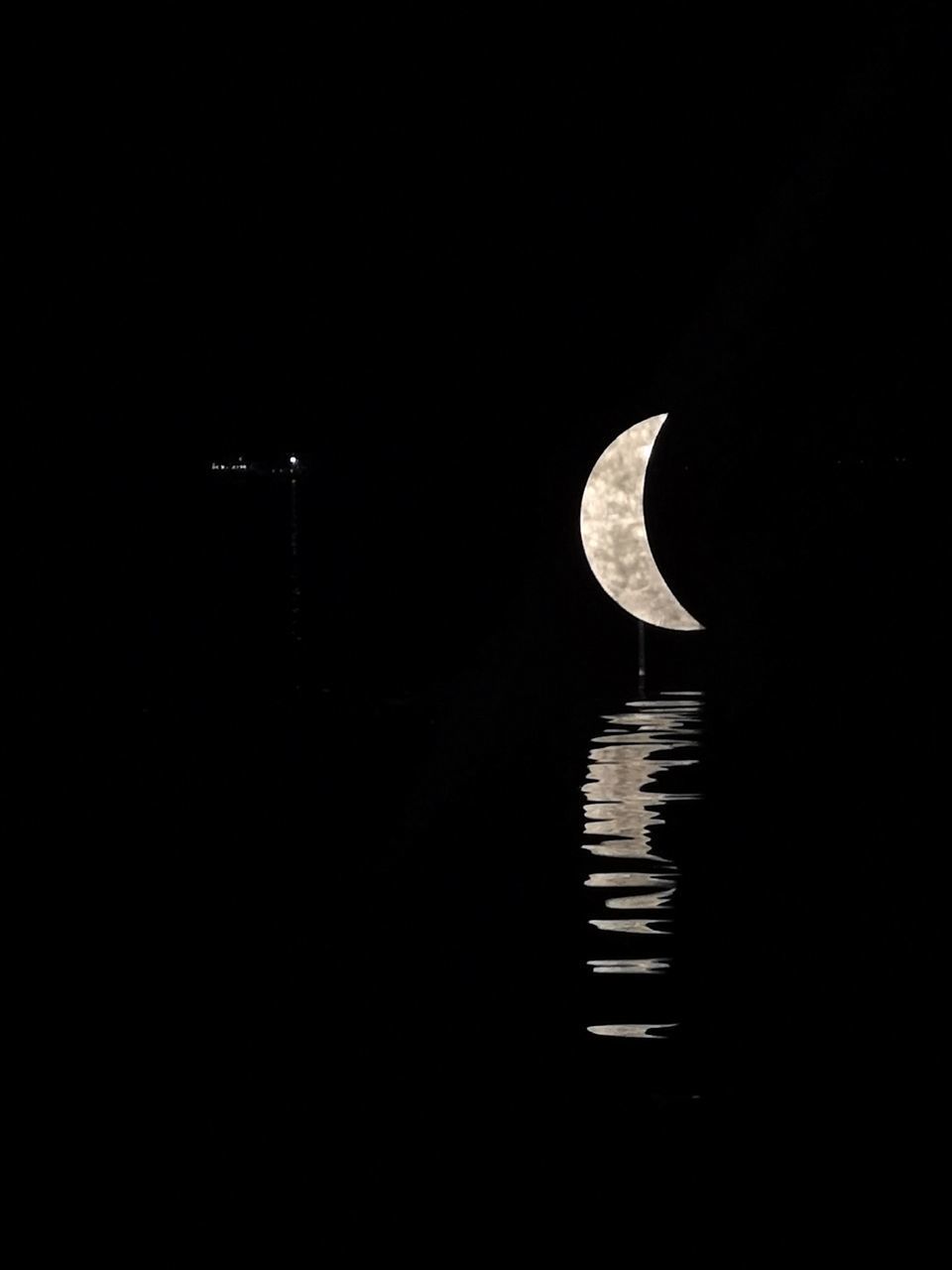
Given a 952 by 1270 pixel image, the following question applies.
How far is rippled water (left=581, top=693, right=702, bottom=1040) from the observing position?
7766mm

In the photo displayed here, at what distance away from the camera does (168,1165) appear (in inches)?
224

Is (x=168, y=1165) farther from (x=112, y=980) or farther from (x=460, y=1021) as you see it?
(x=112, y=980)

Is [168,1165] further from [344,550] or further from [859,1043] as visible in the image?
[344,550]

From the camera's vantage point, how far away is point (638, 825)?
1084cm

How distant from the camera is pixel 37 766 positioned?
47.8ft

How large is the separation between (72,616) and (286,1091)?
983 inches

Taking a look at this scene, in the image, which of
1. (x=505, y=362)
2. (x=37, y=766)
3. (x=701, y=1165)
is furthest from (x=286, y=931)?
(x=505, y=362)

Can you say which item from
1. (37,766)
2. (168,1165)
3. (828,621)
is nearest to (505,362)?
(828,621)

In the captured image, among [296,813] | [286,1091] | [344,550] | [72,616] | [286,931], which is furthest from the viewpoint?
[344,550]

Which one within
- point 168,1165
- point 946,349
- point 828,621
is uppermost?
point 946,349

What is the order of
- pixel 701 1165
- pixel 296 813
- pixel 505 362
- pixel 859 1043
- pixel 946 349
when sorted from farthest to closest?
pixel 505 362 → pixel 946 349 → pixel 296 813 → pixel 859 1043 → pixel 701 1165

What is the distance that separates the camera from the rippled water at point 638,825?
7766 mm

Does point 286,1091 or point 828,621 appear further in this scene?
point 828,621

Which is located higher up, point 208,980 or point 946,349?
point 946,349
